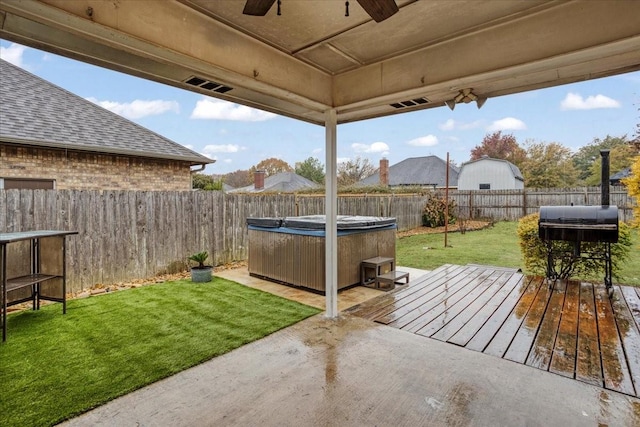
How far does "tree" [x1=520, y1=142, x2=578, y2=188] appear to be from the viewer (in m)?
22.6

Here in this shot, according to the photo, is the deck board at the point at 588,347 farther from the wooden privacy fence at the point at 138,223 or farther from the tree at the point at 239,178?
the tree at the point at 239,178

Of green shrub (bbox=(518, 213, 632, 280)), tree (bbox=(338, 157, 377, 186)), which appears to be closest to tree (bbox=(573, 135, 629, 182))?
tree (bbox=(338, 157, 377, 186))

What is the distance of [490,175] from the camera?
67.3ft

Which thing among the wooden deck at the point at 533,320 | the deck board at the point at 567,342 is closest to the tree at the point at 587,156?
the wooden deck at the point at 533,320

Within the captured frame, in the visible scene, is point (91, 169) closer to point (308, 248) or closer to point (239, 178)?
point (308, 248)

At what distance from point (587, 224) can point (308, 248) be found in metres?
3.66

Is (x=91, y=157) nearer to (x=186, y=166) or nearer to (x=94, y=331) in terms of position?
(x=186, y=166)

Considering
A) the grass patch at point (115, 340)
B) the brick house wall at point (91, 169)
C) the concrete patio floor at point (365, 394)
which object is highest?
the brick house wall at point (91, 169)

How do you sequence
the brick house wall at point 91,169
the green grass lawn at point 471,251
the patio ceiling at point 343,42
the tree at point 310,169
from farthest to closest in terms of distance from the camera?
the tree at point 310,169 → the green grass lawn at point 471,251 → the brick house wall at point 91,169 → the patio ceiling at point 343,42

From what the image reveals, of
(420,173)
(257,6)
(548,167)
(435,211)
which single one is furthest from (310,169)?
(257,6)

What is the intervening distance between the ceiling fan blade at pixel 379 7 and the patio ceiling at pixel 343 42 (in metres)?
0.57

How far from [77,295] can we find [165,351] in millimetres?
2663

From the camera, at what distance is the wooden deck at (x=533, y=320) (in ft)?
8.52

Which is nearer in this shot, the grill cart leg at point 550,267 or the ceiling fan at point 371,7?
the ceiling fan at point 371,7
